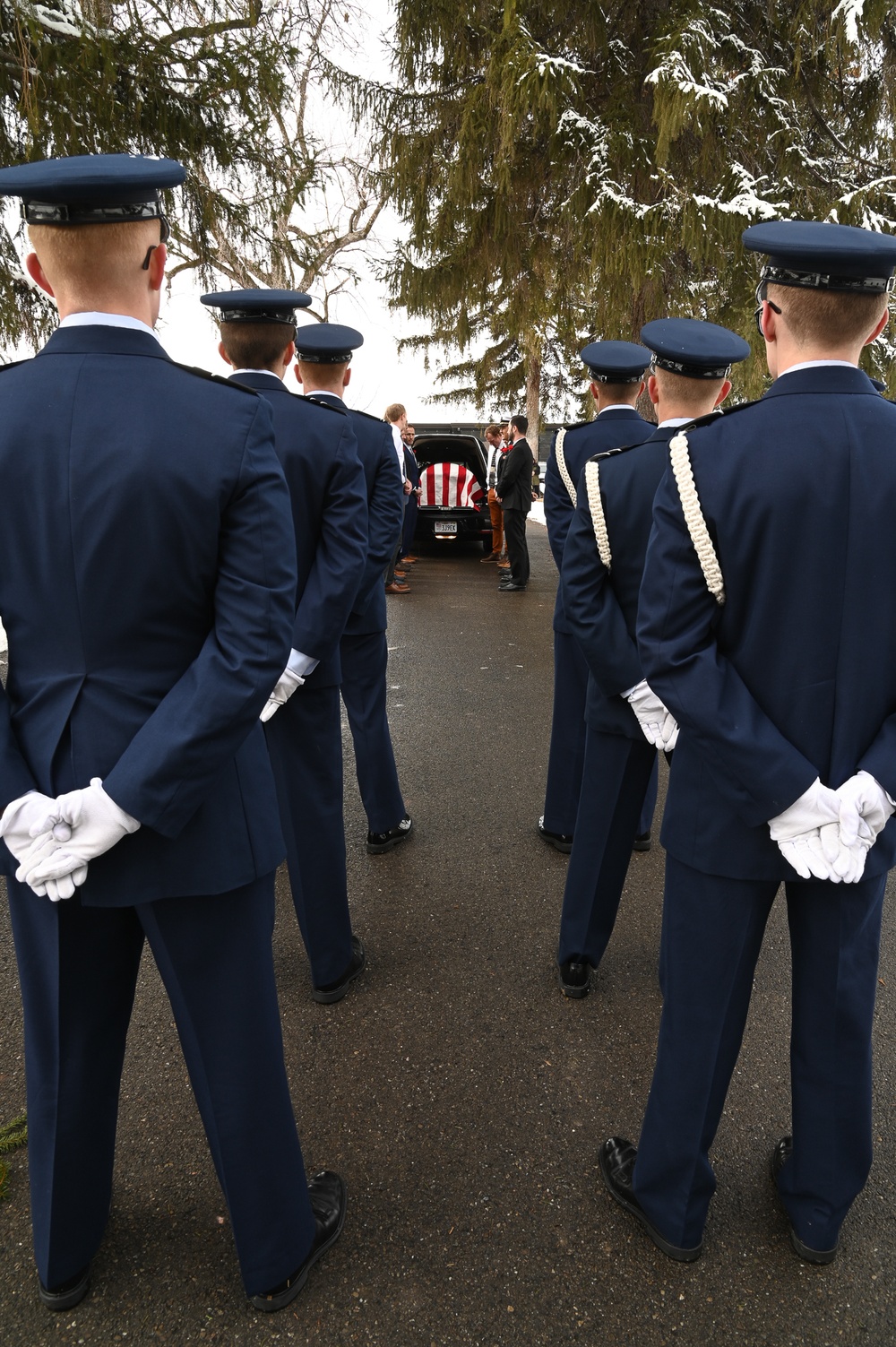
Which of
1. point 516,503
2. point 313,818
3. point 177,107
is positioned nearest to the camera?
point 313,818

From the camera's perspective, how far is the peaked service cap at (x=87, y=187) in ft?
4.75

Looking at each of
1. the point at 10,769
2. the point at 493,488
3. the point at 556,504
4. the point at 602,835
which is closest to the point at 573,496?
the point at 556,504

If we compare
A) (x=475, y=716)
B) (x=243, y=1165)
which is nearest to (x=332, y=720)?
(x=243, y=1165)

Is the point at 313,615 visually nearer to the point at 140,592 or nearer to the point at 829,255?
the point at 140,592

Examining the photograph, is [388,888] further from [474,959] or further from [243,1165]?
[243,1165]

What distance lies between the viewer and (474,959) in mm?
3246

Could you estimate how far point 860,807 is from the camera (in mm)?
1696

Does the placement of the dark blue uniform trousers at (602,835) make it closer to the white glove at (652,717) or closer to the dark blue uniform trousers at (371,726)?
the white glove at (652,717)

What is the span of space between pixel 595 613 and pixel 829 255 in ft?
4.54

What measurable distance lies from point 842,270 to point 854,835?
41.5 inches

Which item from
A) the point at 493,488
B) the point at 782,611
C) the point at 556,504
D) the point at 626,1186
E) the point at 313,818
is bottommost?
the point at 493,488

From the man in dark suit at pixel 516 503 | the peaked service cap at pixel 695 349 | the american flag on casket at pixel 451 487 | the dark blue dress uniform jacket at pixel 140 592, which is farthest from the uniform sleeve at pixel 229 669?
the american flag on casket at pixel 451 487

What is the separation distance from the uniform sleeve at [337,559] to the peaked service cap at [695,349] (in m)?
1.01

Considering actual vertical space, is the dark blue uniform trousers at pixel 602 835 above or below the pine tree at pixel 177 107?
below
